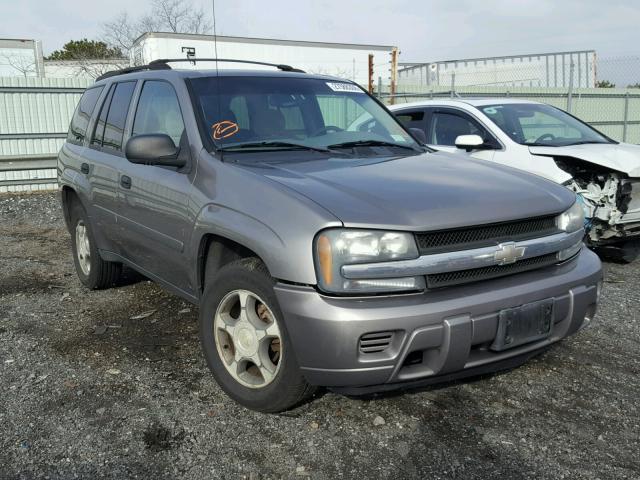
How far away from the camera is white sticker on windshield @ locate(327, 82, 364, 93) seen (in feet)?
14.1

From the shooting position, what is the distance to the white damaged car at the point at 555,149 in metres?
5.71

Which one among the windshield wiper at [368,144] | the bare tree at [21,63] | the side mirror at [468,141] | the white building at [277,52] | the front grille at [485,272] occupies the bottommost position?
the front grille at [485,272]

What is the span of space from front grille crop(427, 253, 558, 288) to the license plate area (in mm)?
175

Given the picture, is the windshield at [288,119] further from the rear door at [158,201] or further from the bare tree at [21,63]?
the bare tree at [21,63]

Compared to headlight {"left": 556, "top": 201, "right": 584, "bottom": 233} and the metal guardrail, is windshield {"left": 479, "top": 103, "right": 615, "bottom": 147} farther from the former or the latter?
the metal guardrail

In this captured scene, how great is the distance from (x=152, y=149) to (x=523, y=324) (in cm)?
210

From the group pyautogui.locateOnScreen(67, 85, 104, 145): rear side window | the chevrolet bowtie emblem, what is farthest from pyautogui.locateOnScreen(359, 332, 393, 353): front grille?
pyautogui.locateOnScreen(67, 85, 104, 145): rear side window

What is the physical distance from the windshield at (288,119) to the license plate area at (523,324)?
4.47ft

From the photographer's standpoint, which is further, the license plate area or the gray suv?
the license plate area

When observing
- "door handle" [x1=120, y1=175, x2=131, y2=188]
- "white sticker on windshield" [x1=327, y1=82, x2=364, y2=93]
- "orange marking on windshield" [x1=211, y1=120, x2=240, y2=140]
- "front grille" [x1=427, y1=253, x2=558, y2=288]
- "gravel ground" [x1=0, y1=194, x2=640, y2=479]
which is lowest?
"gravel ground" [x1=0, y1=194, x2=640, y2=479]

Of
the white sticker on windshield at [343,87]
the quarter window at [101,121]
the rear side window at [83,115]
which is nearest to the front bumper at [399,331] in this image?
the white sticker on windshield at [343,87]

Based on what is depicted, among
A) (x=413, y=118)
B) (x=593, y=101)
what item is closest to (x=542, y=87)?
(x=593, y=101)

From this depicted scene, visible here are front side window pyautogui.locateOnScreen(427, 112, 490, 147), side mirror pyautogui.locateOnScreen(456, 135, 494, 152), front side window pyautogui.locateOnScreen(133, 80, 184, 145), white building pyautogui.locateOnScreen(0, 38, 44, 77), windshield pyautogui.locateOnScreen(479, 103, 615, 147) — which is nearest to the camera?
front side window pyautogui.locateOnScreen(133, 80, 184, 145)

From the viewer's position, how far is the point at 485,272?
278cm
